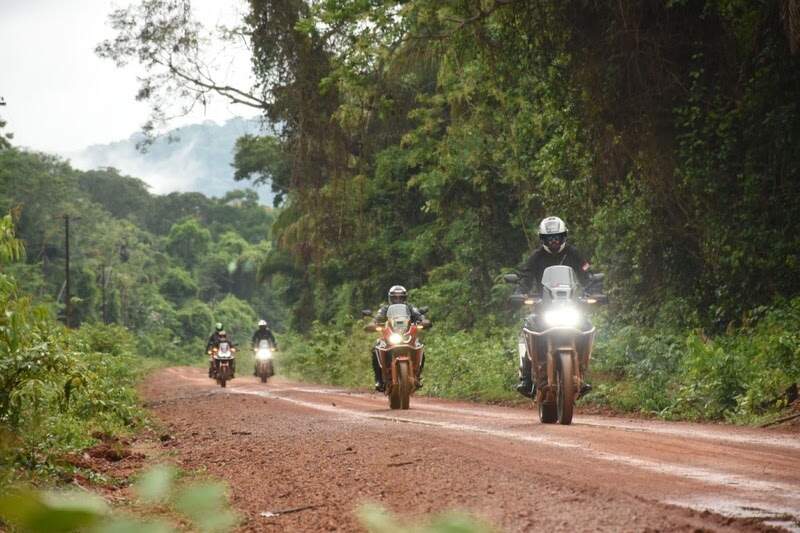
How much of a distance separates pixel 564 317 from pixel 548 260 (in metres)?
0.96

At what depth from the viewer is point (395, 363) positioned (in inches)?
564

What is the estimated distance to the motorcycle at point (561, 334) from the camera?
388 inches

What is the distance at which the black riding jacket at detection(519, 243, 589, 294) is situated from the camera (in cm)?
1056

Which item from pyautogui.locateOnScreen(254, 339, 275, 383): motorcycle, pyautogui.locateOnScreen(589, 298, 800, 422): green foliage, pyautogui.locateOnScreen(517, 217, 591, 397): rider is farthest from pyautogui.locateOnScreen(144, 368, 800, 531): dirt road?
pyautogui.locateOnScreen(254, 339, 275, 383): motorcycle

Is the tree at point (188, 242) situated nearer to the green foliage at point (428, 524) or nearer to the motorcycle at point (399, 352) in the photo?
the motorcycle at point (399, 352)

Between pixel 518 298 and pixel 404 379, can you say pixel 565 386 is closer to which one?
pixel 518 298

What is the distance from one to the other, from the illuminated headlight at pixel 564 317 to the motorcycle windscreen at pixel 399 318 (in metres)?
4.71

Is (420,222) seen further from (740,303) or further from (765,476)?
(765,476)

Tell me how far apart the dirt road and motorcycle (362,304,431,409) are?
324cm

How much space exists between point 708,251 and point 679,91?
2774mm

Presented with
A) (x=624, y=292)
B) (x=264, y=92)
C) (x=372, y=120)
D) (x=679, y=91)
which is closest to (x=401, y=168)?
(x=372, y=120)

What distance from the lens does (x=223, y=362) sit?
28.5m

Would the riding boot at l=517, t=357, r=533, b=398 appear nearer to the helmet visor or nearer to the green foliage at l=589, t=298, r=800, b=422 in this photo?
the helmet visor

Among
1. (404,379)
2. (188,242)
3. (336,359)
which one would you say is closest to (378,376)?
(404,379)
